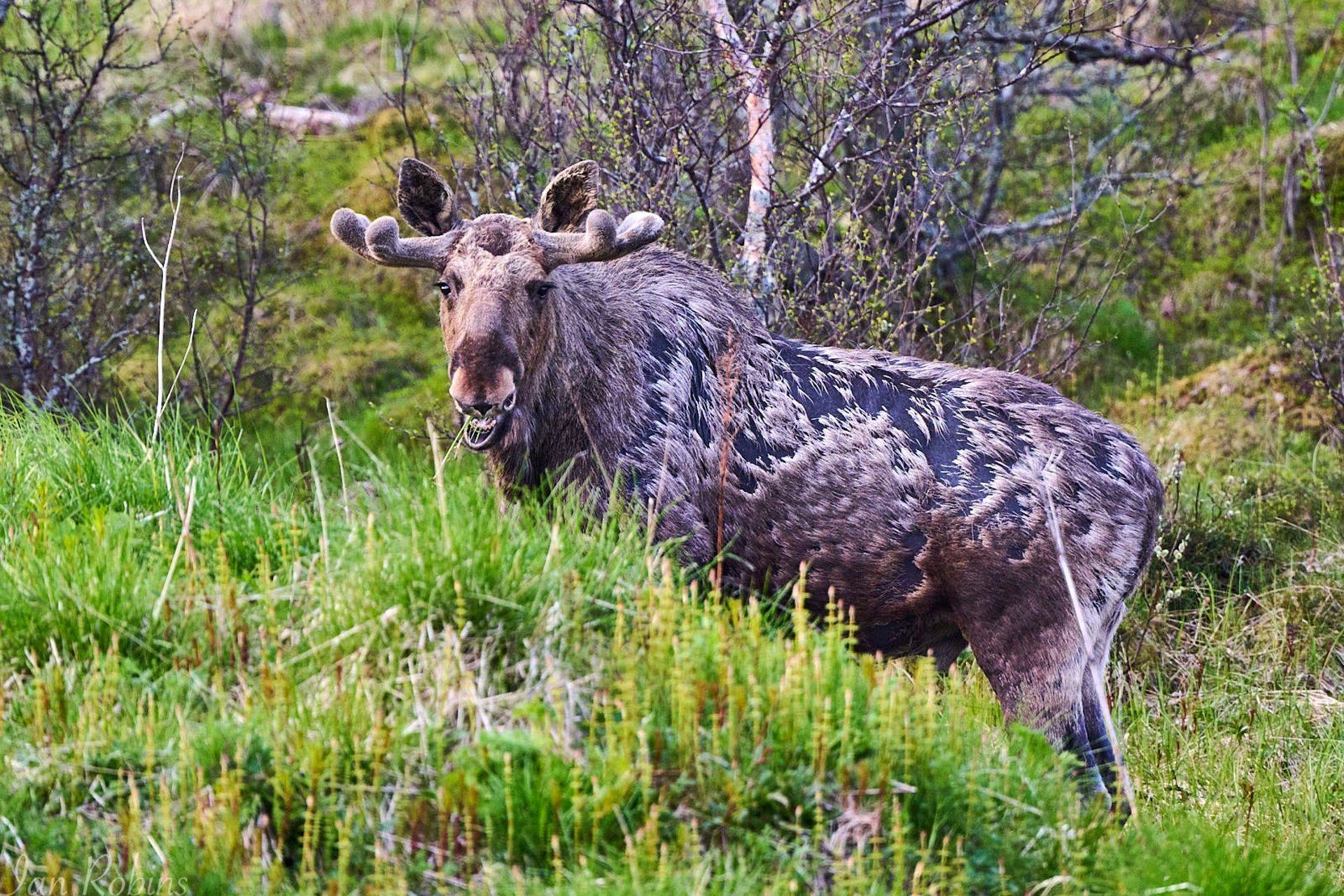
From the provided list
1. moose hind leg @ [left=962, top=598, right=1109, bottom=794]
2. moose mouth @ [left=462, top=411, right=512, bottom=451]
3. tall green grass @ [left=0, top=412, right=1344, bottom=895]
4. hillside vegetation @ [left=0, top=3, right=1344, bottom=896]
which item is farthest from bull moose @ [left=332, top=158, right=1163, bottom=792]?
tall green grass @ [left=0, top=412, right=1344, bottom=895]

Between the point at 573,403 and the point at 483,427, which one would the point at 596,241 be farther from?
the point at 483,427

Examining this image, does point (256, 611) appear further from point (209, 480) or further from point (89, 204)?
point (89, 204)

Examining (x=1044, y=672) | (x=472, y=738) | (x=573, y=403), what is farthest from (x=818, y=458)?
(x=472, y=738)

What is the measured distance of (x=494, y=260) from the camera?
228 inches

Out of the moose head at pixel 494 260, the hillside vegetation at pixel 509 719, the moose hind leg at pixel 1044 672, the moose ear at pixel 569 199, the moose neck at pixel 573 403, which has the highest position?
the moose ear at pixel 569 199

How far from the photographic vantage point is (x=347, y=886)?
3803 millimetres

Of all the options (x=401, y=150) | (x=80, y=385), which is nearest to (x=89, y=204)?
(x=80, y=385)

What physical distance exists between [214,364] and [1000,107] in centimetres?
647

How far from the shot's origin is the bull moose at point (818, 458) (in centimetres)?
582

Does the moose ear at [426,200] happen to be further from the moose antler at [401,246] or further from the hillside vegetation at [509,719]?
the hillside vegetation at [509,719]

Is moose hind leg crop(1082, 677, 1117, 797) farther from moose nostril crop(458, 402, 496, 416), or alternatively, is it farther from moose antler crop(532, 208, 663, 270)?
moose nostril crop(458, 402, 496, 416)

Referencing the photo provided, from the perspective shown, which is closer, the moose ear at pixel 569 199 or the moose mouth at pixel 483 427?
the moose mouth at pixel 483 427

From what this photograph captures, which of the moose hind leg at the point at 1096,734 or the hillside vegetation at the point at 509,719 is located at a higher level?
the hillside vegetation at the point at 509,719

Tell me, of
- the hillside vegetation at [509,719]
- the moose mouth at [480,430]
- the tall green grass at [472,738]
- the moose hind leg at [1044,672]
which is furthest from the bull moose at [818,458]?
the tall green grass at [472,738]
